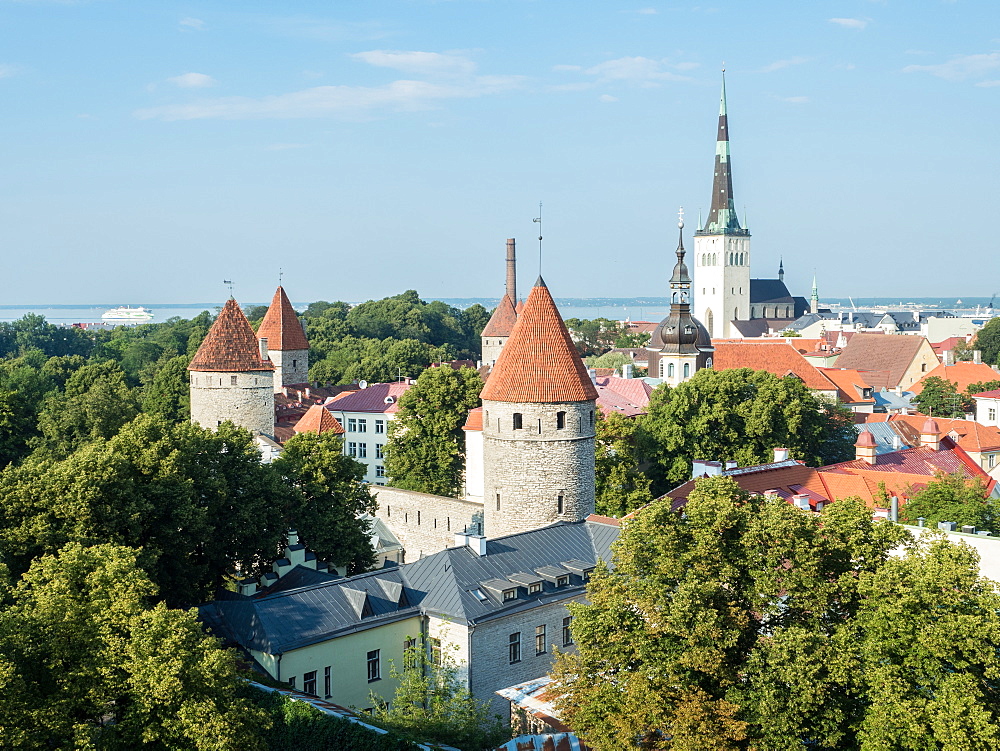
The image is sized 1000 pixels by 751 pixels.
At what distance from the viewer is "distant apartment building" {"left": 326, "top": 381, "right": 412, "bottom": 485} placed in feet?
184

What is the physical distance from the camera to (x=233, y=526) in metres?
27.2

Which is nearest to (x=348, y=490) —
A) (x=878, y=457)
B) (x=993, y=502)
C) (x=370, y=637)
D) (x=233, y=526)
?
(x=233, y=526)

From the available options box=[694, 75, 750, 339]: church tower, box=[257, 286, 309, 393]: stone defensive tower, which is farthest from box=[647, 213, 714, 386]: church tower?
box=[694, 75, 750, 339]: church tower

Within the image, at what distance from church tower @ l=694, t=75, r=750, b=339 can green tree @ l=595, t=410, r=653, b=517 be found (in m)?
85.5

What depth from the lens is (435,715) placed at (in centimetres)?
2028

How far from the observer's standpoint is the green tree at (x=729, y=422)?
40.5 meters

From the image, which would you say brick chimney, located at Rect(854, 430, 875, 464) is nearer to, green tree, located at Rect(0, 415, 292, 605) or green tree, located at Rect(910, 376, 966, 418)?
green tree, located at Rect(0, 415, 292, 605)

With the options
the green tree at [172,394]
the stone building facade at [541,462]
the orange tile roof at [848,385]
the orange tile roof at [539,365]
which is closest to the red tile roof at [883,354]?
the orange tile roof at [848,385]

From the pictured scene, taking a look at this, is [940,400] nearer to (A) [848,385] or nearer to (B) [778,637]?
(A) [848,385]

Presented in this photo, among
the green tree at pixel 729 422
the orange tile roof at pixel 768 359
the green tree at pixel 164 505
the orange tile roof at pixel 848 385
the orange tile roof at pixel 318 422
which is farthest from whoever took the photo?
the orange tile roof at pixel 768 359

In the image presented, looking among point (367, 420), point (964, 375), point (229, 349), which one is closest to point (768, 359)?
point (964, 375)

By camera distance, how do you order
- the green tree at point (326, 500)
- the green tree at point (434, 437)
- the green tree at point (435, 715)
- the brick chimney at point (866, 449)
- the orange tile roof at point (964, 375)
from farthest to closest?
the orange tile roof at point (964, 375)
the green tree at point (434, 437)
the brick chimney at point (866, 449)
the green tree at point (326, 500)
the green tree at point (435, 715)

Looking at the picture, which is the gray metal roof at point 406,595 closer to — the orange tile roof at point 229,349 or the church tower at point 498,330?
the orange tile roof at point 229,349

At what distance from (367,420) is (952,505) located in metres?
33.4
